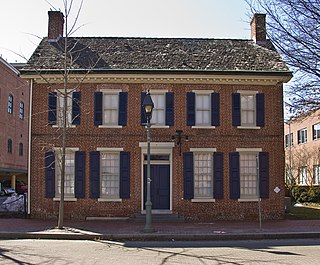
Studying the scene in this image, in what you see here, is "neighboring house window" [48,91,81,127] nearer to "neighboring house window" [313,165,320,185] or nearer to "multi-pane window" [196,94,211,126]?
"multi-pane window" [196,94,211,126]

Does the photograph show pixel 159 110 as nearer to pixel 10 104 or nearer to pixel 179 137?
pixel 179 137

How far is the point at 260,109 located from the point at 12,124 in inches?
1352

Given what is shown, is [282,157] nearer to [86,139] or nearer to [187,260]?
[86,139]

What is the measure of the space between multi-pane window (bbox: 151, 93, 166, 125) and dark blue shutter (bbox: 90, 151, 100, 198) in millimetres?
3023

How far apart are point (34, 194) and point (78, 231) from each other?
502cm

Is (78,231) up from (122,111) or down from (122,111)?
down

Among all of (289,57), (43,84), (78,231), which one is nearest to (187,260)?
(78,231)

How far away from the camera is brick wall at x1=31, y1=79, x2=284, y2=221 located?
20.6 metres

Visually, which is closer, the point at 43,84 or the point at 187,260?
the point at 187,260

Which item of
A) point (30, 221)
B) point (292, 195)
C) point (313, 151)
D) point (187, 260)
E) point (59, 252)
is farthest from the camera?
point (313, 151)

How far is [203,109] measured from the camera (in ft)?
69.5

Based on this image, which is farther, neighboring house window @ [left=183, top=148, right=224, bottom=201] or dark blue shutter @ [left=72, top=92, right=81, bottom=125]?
dark blue shutter @ [left=72, top=92, right=81, bottom=125]

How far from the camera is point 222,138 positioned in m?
21.0

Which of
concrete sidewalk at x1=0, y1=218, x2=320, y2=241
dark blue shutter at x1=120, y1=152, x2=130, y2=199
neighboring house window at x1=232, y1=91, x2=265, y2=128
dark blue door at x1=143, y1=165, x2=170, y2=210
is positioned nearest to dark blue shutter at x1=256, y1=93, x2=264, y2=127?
neighboring house window at x1=232, y1=91, x2=265, y2=128
